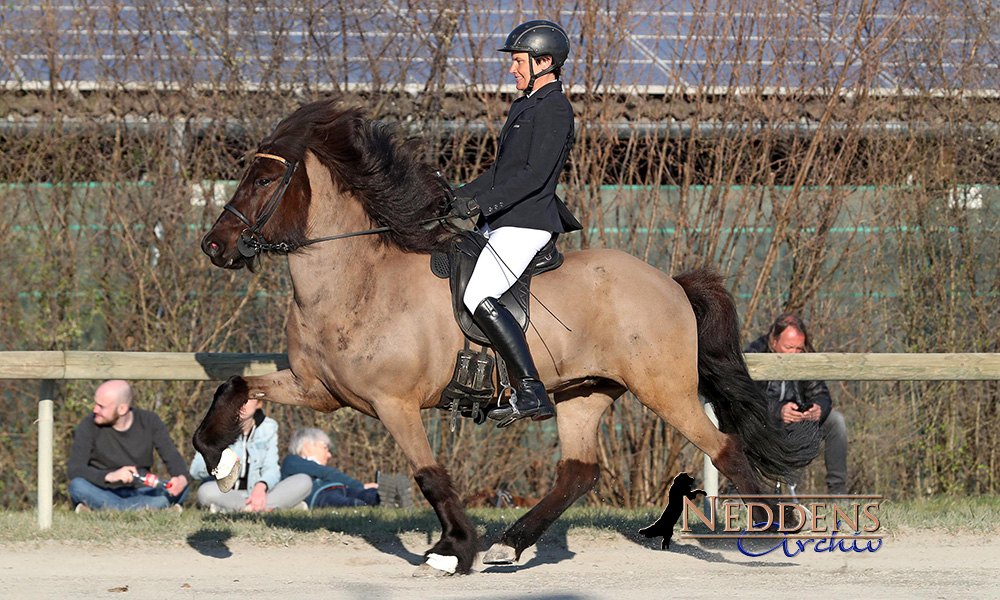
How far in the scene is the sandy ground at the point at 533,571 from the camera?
4.74 metres

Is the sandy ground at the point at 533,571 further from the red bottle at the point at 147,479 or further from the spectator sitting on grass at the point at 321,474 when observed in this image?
the spectator sitting on grass at the point at 321,474

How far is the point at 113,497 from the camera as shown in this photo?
8.02 metres

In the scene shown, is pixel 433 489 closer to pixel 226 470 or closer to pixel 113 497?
pixel 226 470

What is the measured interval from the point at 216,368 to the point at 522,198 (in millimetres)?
2314

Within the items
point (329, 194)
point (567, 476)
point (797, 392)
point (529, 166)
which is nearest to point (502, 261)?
point (529, 166)

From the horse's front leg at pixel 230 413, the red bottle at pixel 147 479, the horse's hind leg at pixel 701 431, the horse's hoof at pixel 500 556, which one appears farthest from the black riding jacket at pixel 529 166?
the red bottle at pixel 147 479

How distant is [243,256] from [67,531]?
2.23 meters

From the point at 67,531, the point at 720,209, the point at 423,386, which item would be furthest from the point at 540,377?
the point at 720,209

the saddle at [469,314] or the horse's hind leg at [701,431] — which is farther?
the horse's hind leg at [701,431]

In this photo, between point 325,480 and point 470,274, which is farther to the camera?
point 325,480

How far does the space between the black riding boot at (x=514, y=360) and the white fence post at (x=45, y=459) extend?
288 centimetres

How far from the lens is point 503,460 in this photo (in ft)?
33.1

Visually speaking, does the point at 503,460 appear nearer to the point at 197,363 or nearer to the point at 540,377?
the point at 197,363

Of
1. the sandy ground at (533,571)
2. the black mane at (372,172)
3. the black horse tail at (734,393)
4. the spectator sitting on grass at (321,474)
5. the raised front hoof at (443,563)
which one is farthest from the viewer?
the spectator sitting on grass at (321,474)
